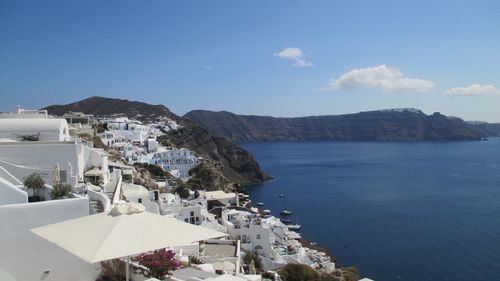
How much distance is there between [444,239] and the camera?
43.8m

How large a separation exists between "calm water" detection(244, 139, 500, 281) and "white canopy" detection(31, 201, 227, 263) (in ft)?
101

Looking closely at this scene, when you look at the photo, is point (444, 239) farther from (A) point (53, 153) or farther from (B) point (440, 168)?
(B) point (440, 168)

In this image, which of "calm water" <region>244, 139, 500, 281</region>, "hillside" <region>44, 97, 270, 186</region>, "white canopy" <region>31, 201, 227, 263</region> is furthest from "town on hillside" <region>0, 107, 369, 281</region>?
"hillside" <region>44, 97, 270, 186</region>

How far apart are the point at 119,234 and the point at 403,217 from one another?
52232 millimetres

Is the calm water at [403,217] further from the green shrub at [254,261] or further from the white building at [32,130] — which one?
the white building at [32,130]

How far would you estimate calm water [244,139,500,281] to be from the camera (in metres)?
36.7

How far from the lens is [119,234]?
21.3 ft

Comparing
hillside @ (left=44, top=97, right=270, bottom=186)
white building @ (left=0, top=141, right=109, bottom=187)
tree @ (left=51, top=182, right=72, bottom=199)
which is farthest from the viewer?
hillside @ (left=44, top=97, right=270, bottom=186)

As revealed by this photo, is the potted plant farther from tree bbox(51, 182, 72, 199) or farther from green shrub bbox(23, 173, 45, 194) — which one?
tree bbox(51, 182, 72, 199)

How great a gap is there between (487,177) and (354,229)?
175ft

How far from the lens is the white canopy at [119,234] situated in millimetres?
6219

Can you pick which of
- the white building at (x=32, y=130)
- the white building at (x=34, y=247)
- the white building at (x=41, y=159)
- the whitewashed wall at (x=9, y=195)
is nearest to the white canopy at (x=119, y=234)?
the white building at (x=34, y=247)

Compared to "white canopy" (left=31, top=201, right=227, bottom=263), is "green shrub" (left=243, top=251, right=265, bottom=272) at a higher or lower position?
lower

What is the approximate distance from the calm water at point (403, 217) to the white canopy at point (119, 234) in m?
30.9
